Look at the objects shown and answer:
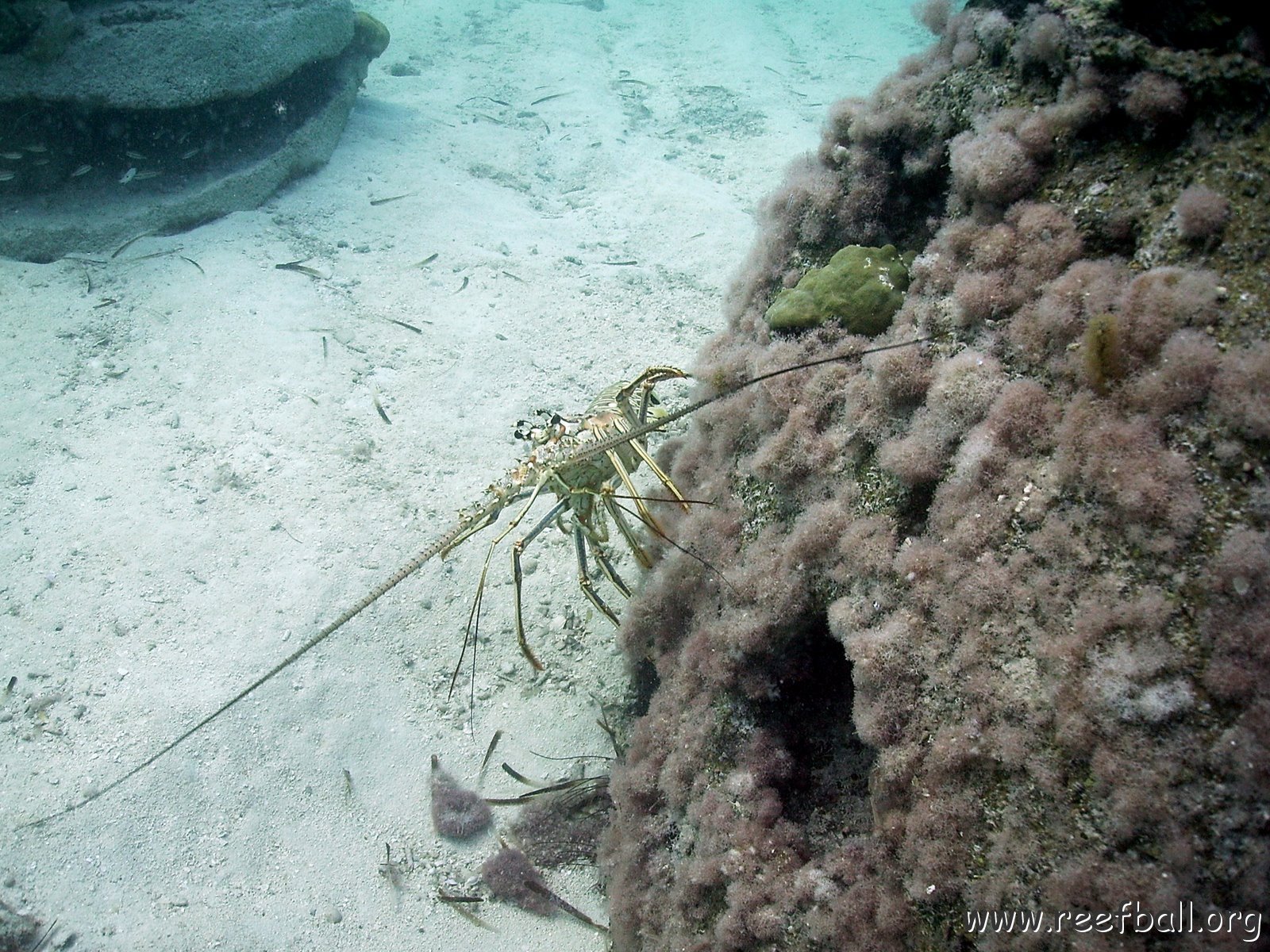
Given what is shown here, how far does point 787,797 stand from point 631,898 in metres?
1.01

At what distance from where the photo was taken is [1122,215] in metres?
2.39

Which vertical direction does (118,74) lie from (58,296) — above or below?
above

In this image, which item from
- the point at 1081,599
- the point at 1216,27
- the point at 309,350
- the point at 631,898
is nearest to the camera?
the point at 1081,599

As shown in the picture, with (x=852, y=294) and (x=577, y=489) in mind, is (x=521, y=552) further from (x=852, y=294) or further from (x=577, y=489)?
(x=852, y=294)

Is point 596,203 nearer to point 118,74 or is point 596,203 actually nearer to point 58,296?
point 118,74

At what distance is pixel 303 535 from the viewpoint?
498 cm

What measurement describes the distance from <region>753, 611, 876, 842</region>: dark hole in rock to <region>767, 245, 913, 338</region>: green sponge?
4.95ft

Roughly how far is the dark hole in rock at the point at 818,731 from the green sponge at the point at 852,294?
4.95 ft

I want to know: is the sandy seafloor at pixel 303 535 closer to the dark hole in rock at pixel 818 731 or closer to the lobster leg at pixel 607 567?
the lobster leg at pixel 607 567

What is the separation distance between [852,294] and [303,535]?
14.0 feet

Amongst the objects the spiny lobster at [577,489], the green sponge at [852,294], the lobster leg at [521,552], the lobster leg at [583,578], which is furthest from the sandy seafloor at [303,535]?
the green sponge at [852,294]

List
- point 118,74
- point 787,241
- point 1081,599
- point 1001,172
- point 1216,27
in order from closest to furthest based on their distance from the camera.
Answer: point 1081,599
point 1216,27
point 1001,172
point 787,241
point 118,74

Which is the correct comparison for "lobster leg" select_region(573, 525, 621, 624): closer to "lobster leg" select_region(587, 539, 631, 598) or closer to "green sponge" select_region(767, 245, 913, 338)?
"lobster leg" select_region(587, 539, 631, 598)

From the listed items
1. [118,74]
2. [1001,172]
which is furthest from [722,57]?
[1001,172]
